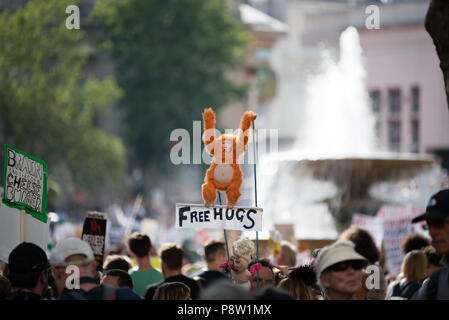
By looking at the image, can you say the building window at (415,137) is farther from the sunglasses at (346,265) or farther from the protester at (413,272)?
the sunglasses at (346,265)

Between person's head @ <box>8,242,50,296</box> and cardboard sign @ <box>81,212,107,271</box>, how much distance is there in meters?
3.19

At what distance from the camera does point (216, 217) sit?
8570 mm

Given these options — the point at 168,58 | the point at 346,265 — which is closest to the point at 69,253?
the point at 346,265

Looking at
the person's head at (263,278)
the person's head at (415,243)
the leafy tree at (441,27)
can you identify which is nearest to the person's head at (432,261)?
the person's head at (415,243)

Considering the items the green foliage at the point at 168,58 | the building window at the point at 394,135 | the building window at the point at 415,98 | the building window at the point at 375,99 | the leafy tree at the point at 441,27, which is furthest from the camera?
the building window at the point at 375,99

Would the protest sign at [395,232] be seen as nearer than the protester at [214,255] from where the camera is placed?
No

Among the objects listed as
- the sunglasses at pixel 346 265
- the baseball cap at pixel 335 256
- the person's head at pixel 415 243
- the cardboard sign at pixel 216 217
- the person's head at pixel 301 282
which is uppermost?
the cardboard sign at pixel 216 217

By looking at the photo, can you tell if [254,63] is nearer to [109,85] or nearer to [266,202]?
[109,85]

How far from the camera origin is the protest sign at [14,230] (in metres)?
8.97

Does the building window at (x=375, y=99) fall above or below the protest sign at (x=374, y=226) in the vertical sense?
above

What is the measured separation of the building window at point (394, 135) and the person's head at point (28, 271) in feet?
171

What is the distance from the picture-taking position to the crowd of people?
6.00 meters

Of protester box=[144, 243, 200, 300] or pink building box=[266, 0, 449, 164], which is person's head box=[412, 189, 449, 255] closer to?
protester box=[144, 243, 200, 300]

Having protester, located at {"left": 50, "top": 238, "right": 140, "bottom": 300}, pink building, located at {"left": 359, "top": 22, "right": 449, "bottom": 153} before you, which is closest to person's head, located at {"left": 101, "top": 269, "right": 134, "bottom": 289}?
protester, located at {"left": 50, "top": 238, "right": 140, "bottom": 300}
